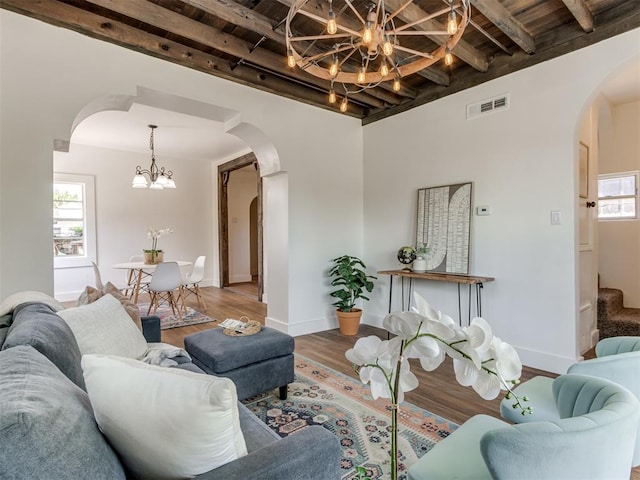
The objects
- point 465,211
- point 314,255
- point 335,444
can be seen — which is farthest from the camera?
point 314,255

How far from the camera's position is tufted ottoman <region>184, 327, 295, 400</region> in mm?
2223

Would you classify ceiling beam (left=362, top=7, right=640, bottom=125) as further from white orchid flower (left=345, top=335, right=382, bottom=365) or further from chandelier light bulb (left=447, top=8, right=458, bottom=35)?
white orchid flower (left=345, top=335, right=382, bottom=365)

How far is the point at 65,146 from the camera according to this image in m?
2.77

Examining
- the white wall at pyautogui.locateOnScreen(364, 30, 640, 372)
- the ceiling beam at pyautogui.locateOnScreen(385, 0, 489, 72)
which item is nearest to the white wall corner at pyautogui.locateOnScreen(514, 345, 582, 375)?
the white wall at pyautogui.locateOnScreen(364, 30, 640, 372)

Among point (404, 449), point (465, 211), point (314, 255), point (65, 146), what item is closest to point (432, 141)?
point (465, 211)

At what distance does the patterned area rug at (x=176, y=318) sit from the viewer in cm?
463

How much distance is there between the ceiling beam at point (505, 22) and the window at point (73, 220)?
6.55 m

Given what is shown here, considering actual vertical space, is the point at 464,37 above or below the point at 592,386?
above

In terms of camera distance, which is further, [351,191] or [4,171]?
[351,191]

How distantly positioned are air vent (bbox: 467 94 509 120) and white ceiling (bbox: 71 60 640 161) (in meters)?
1.39

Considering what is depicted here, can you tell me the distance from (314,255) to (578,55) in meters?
3.18

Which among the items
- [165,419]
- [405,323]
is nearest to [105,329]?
[165,419]

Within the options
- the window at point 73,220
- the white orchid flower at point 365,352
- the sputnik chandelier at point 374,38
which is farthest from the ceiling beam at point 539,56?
the window at point 73,220

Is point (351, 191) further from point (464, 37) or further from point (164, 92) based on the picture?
point (164, 92)
